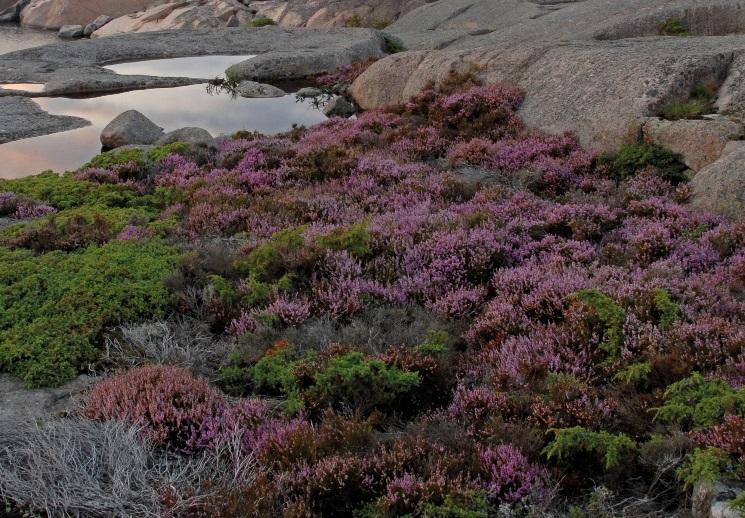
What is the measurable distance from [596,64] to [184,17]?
4177 cm

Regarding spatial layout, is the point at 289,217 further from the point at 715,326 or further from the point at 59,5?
the point at 59,5

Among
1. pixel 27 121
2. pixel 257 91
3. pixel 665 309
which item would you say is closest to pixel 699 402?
pixel 665 309

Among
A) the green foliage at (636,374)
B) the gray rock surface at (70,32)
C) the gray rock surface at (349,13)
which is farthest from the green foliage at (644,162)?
the gray rock surface at (70,32)

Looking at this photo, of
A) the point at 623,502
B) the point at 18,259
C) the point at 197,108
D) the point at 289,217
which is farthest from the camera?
the point at 197,108

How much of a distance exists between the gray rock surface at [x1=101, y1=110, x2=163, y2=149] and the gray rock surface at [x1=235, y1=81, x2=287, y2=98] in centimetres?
697

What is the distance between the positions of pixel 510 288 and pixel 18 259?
7.10m

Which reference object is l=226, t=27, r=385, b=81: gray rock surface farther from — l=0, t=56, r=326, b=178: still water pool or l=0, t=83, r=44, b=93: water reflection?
l=0, t=83, r=44, b=93: water reflection

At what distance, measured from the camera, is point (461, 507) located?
443 centimetres

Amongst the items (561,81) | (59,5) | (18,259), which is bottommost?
(18,259)

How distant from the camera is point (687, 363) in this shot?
5824 mm

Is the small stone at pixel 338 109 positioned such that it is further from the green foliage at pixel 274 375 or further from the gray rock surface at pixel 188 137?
the green foliage at pixel 274 375

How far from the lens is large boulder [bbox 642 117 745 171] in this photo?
11.3m

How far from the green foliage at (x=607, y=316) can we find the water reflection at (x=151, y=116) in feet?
46.1

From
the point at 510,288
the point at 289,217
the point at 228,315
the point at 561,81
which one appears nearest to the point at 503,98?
the point at 561,81
